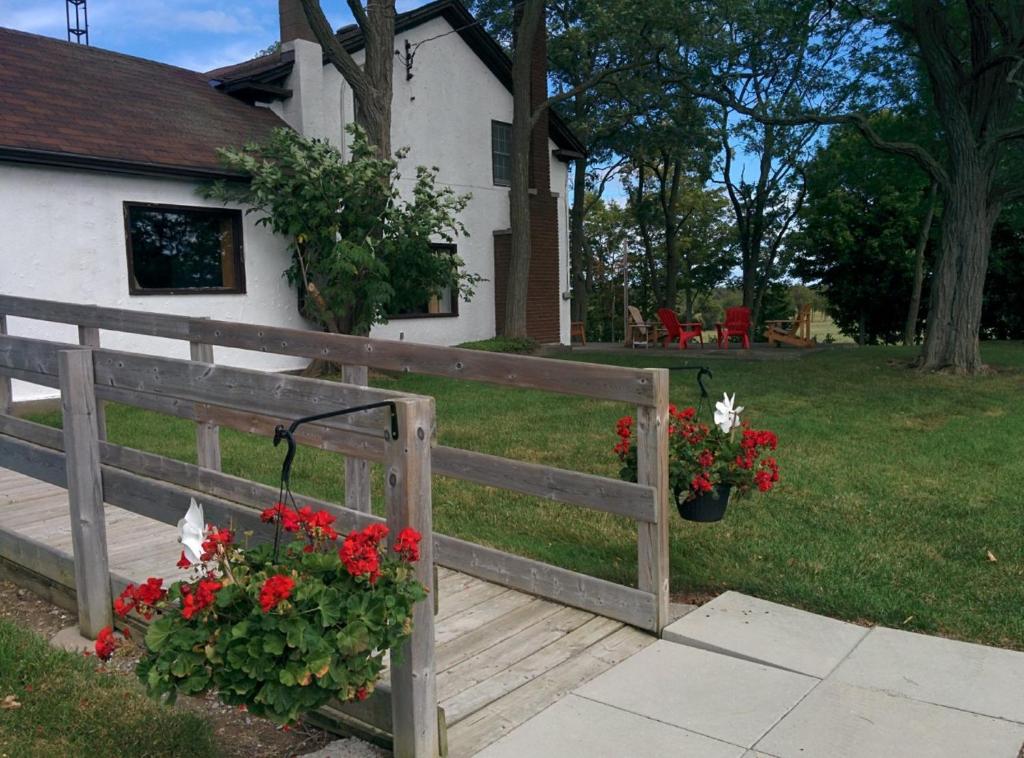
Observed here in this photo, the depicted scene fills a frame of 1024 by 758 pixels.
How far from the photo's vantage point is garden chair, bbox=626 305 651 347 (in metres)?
20.5

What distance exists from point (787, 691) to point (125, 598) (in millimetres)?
2392

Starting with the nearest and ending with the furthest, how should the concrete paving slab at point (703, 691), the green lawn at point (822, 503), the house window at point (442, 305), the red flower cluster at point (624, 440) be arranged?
the concrete paving slab at point (703, 691) < the red flower cluster at point (624, 440) < the green lawn at point (822, 503) < the house window at point (442, 305)

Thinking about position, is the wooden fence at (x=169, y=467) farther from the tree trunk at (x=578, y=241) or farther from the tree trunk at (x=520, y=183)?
the tree trunk at (x=578, y=241)

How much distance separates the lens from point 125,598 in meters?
2.47

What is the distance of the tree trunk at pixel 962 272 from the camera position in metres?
13.2

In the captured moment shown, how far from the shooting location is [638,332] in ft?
73.0

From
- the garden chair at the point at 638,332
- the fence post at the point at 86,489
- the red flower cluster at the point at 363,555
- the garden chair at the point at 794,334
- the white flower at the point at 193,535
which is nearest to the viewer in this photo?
the red flower cluster at the point at 363,555

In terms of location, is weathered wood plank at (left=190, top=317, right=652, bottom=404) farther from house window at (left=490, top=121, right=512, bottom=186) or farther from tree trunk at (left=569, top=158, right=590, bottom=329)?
tree trunk at (left=569, top=158, right=590, bottom=329)

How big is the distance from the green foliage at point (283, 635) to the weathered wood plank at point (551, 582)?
1796 mm

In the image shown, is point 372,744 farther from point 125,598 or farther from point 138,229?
point 138,229

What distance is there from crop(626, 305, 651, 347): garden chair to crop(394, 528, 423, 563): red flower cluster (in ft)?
58.6

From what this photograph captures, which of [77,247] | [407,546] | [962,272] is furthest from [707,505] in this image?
[962,272]

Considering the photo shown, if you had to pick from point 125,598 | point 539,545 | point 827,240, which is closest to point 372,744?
point 125,598

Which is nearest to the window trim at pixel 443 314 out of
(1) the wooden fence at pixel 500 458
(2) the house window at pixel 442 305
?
(2) the house window at pixel 442 305
